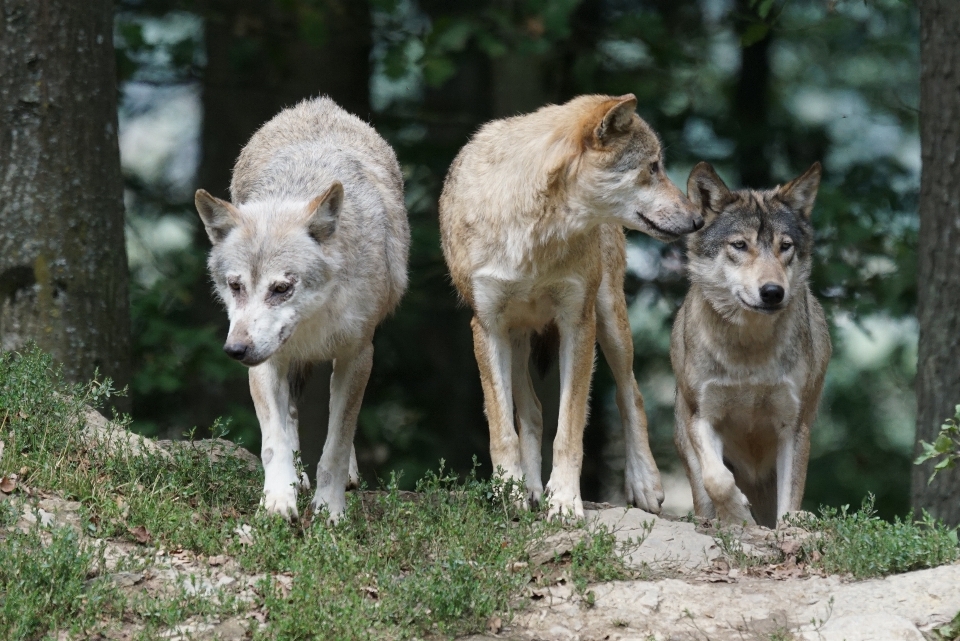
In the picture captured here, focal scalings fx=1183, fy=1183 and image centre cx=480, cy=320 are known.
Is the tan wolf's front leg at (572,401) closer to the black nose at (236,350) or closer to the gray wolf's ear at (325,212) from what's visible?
the gray wolf's ear at (325,212)

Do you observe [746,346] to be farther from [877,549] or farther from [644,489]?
[877,549]

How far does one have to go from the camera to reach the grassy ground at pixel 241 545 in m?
5.08

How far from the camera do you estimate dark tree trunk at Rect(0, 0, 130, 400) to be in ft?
24.8

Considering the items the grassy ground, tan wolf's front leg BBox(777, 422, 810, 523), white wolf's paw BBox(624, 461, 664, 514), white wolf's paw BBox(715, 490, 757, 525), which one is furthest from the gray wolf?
tan wolf's front leg BBox(777, 422, 810, 523)

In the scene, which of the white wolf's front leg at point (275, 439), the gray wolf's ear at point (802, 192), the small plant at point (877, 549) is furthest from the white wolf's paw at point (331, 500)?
the gray wolf's ear at point (802, 192)

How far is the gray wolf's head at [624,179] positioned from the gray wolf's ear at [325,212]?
1.40 metres

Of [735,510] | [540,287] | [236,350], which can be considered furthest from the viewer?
[735,510]

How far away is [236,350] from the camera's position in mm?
5777

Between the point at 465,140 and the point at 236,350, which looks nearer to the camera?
the point at 236,350

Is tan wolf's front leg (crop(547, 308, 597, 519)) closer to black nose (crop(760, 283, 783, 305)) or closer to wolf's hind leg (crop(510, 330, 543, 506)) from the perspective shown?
wolf's hind leg (crop(510, 330, 543, 506))

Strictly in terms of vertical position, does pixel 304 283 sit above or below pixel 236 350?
above

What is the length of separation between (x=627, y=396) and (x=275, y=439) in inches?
112

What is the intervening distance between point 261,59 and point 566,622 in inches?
363

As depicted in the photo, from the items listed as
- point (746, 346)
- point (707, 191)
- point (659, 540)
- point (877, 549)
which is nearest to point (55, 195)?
point (707, 191)
